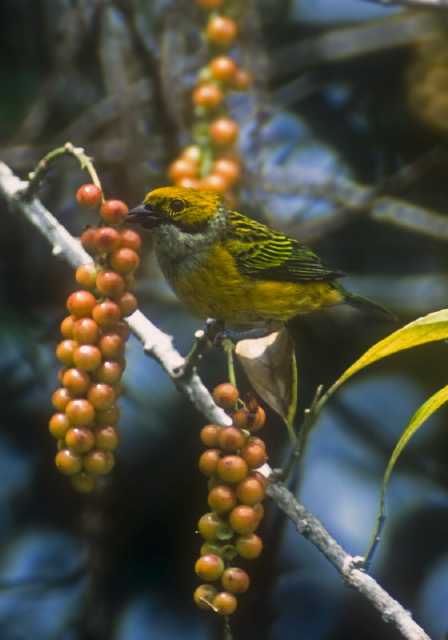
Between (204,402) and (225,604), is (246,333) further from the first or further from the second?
(225,604)

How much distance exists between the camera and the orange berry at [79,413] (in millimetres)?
812

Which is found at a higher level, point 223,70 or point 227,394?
point 223,70

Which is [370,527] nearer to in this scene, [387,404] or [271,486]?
[387,404]

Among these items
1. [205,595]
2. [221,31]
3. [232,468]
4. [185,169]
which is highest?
[221,31]

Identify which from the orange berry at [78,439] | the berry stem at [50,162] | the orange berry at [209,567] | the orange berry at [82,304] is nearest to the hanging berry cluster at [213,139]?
the berry stem at [50,162]

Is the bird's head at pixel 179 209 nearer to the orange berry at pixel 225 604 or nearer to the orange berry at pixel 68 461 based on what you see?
the orange berry at pixel 68 461

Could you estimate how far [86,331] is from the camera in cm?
83

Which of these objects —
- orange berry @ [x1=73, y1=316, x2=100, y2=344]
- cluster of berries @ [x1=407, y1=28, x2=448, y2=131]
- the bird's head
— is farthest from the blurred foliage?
orange berry @ [x1=73, y1=316, x2=100, y2=344]

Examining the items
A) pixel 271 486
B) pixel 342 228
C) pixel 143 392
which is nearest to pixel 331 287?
pixel 342 228

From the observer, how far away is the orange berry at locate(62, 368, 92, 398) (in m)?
0.82

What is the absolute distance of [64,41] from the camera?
1.34m

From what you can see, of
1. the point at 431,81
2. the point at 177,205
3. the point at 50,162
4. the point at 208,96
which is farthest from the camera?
the point at 431,81

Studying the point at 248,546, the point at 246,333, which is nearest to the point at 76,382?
the point at 248,546

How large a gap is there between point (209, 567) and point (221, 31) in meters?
0.85
